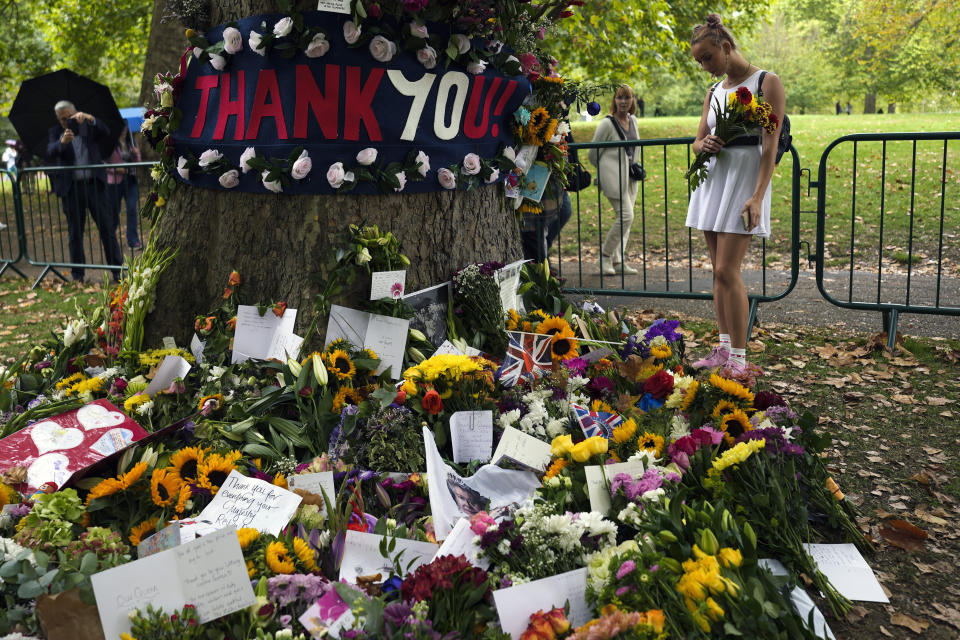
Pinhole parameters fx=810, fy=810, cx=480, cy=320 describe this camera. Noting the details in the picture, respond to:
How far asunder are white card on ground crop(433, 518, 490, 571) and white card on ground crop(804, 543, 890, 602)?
1.07 m

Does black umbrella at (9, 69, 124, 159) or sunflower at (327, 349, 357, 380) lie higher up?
black umbrella at (9, 69, 124, 159)

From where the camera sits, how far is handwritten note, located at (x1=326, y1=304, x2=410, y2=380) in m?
3.42

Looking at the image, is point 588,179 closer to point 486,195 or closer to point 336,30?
point 486,195

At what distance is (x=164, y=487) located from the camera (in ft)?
8.94

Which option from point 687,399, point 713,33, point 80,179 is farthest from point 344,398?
point 80,179

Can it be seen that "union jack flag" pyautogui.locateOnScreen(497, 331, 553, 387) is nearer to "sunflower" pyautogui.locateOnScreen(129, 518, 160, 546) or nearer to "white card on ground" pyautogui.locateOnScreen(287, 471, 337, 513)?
"white card on ground" pyautogui.locateOnScreen(287, 471, 337, 513)

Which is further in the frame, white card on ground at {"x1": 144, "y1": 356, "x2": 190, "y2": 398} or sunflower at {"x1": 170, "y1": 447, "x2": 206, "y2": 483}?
white card on ground at {"x1": 144, "y1": 356, "x2": 190, "y2": 398}

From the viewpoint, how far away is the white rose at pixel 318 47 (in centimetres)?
326

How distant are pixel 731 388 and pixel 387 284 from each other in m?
1.46

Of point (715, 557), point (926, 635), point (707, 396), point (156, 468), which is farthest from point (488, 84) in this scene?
point (926, 635)

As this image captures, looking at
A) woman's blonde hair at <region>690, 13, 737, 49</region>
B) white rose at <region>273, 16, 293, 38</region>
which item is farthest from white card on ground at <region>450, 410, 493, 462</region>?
woman's blonde hair at <region>690, 13, 737, 49</region>

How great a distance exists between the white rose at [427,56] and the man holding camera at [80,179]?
657cm

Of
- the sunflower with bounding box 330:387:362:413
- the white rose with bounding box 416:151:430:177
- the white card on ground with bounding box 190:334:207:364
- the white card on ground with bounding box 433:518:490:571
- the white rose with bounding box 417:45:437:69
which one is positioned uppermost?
the white rose with bounding box 417:45:437:69

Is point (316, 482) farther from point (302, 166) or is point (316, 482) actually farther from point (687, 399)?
point (687, 399)
